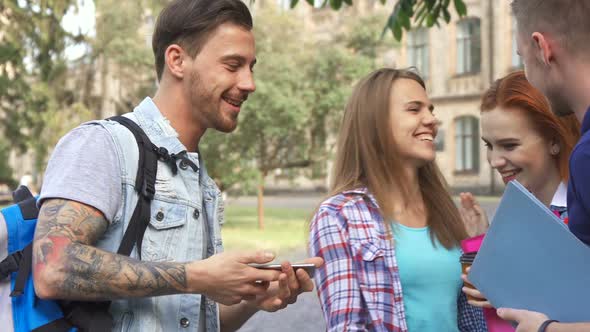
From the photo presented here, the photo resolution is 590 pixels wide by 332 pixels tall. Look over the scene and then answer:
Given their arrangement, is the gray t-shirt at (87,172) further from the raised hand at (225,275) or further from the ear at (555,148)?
the ear at (555,148)

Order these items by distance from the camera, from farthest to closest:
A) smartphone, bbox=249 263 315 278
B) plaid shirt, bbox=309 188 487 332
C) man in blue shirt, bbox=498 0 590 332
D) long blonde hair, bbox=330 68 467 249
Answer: long blonde hair, bbox=330 68 467 249
plaid shirt, bbox=309 188 487 332
smartphone, bbox=249 263 315 278
man in blue shirt, bbox=498 0 590 332

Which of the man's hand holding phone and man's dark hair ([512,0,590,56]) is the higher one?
man's dark hair ([512,0,590,56])

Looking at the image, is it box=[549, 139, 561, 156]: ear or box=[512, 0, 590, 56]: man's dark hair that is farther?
box=[549, 139, 561, 156]: ear

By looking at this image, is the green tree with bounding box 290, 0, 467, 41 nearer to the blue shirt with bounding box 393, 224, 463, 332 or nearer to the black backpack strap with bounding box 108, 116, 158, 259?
the blue shirt with bounding box 393, 224, 463, 332

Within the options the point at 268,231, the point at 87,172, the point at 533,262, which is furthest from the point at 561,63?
the point at 268,231

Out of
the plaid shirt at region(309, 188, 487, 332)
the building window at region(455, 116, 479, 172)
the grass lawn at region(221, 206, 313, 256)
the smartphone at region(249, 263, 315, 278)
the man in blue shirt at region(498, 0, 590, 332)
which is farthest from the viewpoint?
the building window at region(455, 116, 479, 172)

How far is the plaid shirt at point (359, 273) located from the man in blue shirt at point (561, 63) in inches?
37.2

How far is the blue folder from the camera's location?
1.65 metres

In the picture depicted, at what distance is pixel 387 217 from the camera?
113 inches

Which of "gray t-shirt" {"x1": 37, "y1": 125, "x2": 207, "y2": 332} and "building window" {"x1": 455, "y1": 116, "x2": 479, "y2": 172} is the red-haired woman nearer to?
"gray t-shirt" {"x1": 37, "y1": 125, "x2": 207, "y2": 332}

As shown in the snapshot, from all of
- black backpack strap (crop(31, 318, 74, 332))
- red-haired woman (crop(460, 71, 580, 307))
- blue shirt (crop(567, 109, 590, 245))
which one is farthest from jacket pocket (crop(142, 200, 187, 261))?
red-haired woman (crop(460, 71, 580, 307))

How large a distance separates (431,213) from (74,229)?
170 centimetres

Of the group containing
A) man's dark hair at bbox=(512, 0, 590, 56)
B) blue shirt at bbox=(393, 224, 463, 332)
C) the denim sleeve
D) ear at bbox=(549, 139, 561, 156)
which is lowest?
the denim sleeve

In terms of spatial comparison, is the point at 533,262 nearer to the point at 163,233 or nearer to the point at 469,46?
the point at 163,233
